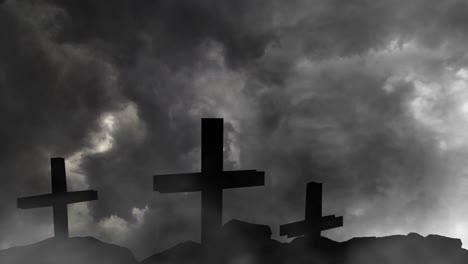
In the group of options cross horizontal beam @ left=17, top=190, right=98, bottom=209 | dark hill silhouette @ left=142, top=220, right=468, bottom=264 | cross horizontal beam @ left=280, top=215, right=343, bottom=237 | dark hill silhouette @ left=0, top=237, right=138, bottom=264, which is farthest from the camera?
cross horizontal beam @ left=17, top=190, right=98, bottom=209

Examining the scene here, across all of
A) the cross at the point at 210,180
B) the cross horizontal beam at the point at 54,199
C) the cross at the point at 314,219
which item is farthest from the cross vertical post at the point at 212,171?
the cross horizontal beam at the point at 54,199

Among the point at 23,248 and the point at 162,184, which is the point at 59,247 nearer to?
the point at 23,248

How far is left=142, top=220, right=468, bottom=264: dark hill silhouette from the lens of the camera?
745 cm

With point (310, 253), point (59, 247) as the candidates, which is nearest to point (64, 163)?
point (59, 247)

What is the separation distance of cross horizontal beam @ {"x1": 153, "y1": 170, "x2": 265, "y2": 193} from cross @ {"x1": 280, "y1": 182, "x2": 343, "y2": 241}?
5.82 feet

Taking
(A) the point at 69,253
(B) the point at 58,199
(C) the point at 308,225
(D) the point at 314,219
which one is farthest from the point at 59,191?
(D) the point at 314,219

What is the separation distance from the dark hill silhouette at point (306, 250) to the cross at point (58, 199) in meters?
3.73

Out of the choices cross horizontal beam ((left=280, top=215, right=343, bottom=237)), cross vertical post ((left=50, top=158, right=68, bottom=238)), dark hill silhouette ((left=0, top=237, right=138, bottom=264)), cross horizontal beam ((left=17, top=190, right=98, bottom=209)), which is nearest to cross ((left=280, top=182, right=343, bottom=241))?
cross horizontal beam ((left=280, top=215, right=343, bottom=237))

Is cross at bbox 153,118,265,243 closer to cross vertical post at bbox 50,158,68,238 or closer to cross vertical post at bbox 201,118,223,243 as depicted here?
cross vertical post at bbox 201,118,223,243

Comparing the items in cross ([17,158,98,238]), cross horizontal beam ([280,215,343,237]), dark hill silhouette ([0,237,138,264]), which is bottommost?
dark hill silhouette ([0,237,138,264])

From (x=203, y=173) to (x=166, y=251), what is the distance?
1.63 meters

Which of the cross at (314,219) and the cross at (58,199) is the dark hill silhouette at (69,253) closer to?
the cross at (58,199)

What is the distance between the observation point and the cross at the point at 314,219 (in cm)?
993

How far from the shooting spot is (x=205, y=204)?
8305mm
